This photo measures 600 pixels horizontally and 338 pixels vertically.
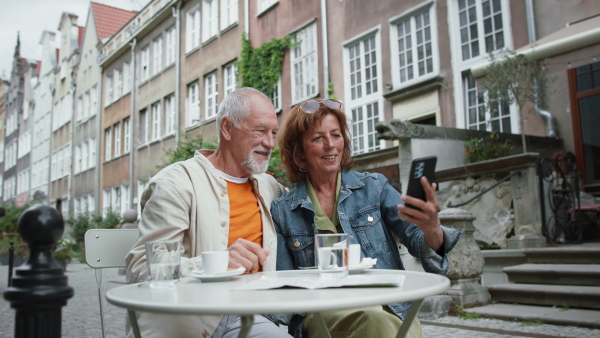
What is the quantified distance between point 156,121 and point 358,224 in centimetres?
2366

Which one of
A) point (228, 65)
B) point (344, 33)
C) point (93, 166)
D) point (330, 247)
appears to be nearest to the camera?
point (330, 247)

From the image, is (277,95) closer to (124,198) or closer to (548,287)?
(548,287)

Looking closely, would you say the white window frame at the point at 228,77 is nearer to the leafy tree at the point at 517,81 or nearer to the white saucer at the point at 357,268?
the leafy tree at the point at 517,81

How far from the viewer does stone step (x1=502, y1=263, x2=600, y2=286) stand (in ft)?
20.2

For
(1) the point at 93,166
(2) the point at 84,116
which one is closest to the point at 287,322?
(1) the point at 93,166

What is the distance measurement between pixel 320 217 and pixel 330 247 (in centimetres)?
94

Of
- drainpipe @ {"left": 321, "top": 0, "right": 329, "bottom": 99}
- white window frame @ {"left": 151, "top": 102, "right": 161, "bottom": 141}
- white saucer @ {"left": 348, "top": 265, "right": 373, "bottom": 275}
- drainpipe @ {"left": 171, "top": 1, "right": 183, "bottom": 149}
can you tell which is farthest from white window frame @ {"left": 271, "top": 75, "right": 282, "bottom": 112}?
white saucer @ {"left": 348, "top": 265, "right": 373, "bottom": 275}

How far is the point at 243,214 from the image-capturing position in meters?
2.96

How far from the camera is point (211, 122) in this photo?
817 inches

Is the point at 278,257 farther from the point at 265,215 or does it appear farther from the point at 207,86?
the point at 207,86

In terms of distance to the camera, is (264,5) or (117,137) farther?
(117,137)

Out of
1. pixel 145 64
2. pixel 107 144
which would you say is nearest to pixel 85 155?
pixel 107 144

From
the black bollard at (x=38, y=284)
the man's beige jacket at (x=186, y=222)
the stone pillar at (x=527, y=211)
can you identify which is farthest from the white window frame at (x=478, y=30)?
the black bollard at (x=38, y=284)

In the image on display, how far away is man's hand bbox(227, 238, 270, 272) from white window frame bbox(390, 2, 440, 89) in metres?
10.4
